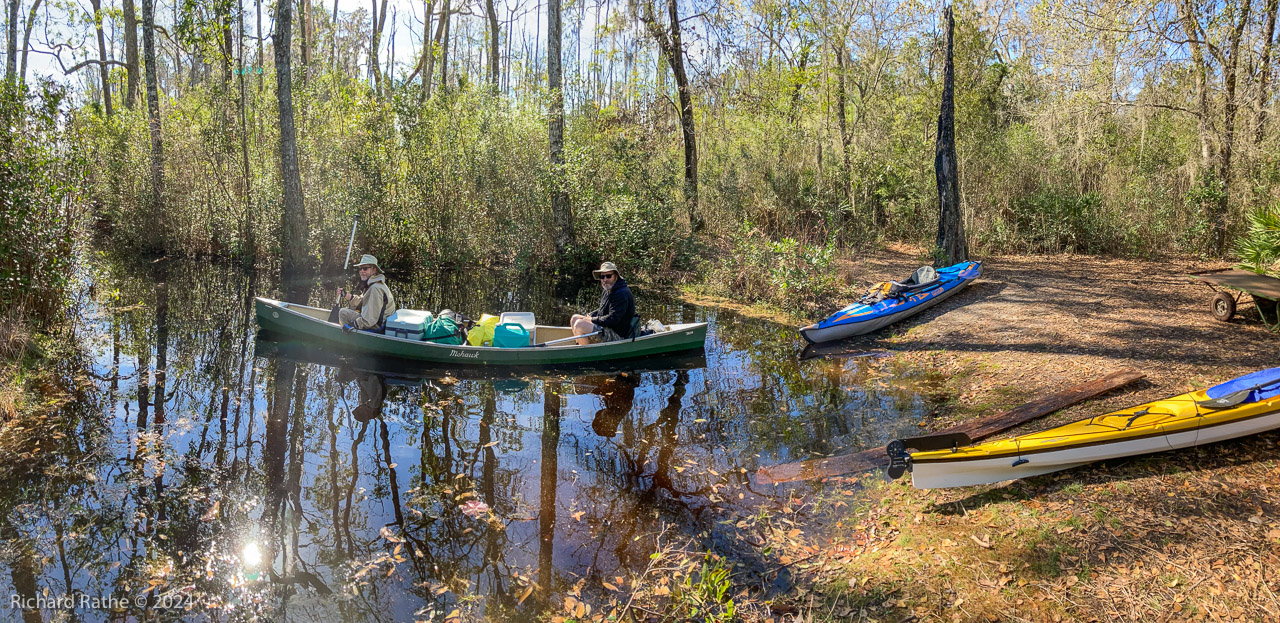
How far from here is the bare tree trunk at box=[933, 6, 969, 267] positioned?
12.4 m

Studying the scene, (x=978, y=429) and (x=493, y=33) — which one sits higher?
(x=493, y=33)

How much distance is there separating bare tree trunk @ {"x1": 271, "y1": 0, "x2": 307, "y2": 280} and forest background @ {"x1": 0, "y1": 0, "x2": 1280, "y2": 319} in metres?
0.05

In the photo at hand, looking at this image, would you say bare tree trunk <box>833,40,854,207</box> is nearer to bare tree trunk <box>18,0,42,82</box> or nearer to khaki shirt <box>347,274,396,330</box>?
khaki shirt <box>347,274,396,330</box>

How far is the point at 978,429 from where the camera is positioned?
5.95 meters

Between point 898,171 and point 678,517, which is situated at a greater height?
point 898,171

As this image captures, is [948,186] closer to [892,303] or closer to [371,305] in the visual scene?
[892,303]

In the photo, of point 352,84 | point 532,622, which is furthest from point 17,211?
point 352,84

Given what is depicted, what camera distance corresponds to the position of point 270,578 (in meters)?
4.30

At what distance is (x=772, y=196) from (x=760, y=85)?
3321mm

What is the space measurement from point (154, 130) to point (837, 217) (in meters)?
15.6

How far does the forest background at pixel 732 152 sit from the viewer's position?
41.8 feet

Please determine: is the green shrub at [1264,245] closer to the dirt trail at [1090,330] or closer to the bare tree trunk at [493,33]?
the dirt trail at [1090,330]

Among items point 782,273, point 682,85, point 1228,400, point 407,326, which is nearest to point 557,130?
point 682,85

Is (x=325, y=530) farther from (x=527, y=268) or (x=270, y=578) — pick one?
(x=527, y=268)
